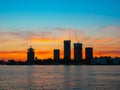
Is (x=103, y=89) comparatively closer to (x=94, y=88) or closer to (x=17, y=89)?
(x=94, y=88)

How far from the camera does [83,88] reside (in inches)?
3211

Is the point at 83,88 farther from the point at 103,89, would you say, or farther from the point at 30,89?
the point at 30,89

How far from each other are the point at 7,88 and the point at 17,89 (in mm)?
4236

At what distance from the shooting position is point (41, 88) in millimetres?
81625

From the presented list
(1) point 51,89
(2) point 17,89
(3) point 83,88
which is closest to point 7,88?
(2) point 17,89

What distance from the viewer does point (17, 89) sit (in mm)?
79000

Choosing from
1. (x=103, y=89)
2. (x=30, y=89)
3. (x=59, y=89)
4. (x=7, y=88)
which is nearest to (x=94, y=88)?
(x=103, y=89)

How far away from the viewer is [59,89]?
79.6 m

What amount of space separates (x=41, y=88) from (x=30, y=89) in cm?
311

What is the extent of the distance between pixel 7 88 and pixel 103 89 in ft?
76.8

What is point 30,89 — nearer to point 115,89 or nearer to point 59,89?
point 59,89

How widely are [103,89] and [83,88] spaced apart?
5.00m

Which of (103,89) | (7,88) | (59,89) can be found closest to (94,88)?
(103,89)

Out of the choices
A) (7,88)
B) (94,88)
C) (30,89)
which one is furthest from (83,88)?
(7,88)
